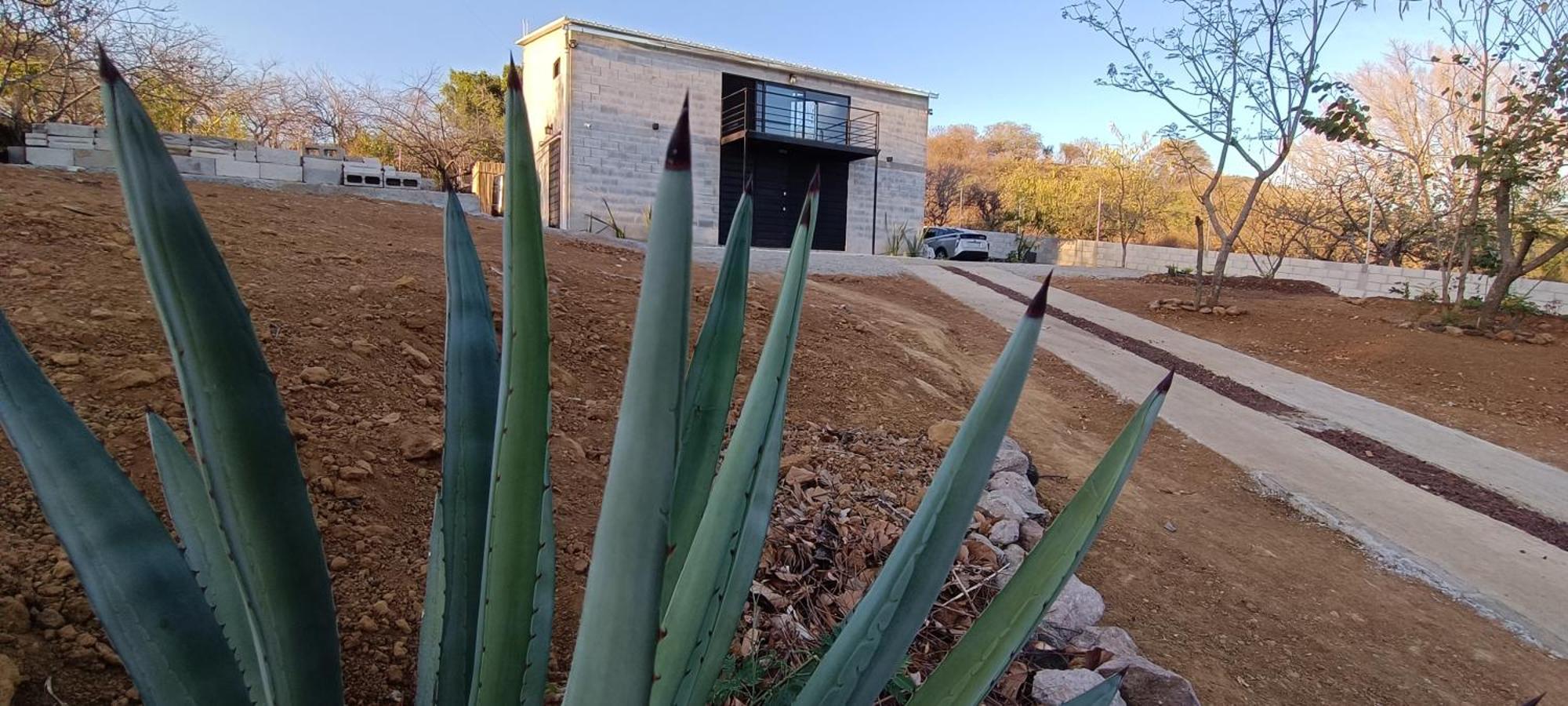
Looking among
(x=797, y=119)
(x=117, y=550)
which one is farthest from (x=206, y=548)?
(x=797, y=119)

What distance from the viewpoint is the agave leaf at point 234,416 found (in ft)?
1.96

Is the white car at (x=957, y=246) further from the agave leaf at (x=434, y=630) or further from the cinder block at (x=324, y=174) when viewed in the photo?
the agave leaf at (x=434, y=630)

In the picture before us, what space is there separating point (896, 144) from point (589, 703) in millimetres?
20817

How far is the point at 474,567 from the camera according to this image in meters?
0.81

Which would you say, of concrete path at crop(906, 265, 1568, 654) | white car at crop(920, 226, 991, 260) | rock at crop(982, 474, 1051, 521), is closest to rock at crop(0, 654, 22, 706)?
rock at crop(982, 474, 1051, 521)

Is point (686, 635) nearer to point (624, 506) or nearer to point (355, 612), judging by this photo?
point (624, 506)

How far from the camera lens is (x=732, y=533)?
83 cm

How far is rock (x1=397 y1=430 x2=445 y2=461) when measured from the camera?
6.44 ft

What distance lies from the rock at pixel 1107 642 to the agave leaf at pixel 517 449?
169 cm

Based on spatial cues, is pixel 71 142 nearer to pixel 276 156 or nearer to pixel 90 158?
pixel 90 158

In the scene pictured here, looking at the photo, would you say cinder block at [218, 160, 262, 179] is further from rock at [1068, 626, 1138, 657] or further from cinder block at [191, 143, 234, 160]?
rock at [1068, 626, 1138, 657]

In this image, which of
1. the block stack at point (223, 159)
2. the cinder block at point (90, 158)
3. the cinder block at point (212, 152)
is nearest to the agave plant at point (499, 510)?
the block stack at point (223, 159)

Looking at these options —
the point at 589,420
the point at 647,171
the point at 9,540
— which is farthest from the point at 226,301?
the point at 647,171

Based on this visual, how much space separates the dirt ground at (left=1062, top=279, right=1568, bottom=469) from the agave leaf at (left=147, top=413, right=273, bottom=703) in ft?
23.1
